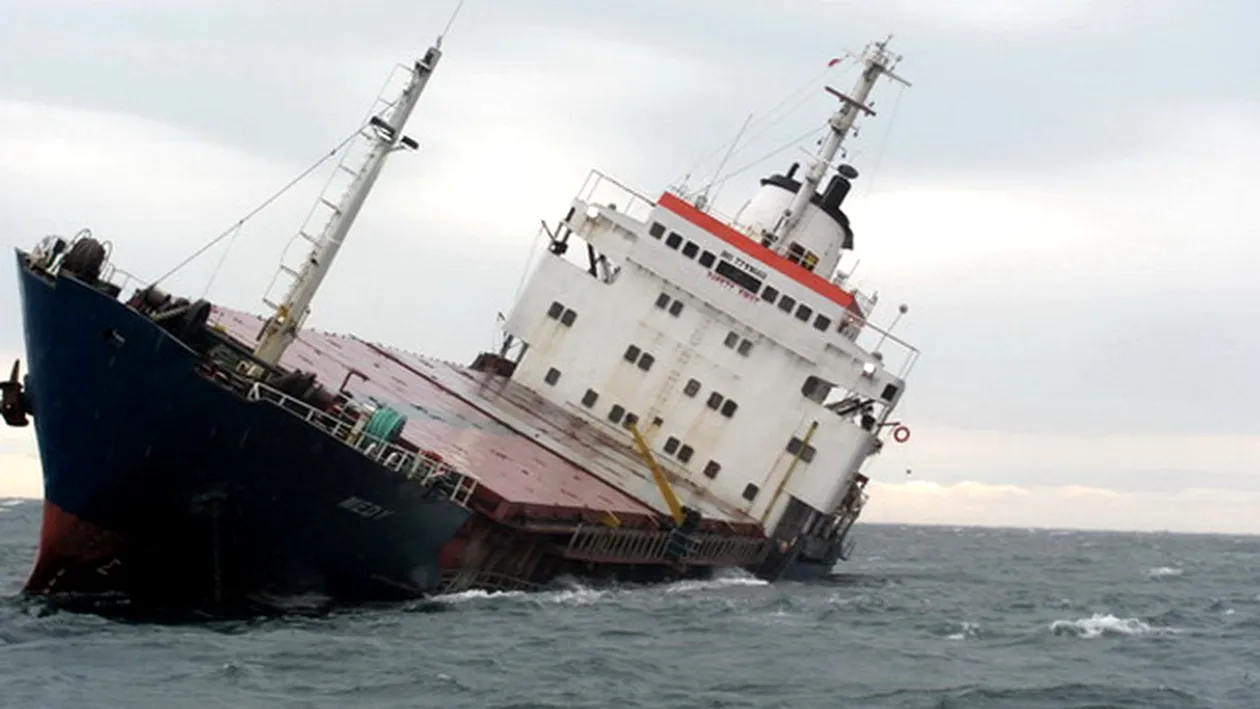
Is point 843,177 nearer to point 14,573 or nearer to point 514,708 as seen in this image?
point 14,573

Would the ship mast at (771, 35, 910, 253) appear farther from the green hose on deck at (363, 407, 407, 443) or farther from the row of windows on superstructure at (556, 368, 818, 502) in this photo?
the green hose on deck at (363, 407, 407, 443)

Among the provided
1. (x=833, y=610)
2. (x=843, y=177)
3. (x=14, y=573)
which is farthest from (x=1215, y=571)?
(x=14, y=573)

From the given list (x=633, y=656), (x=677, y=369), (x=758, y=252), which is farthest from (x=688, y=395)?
(x=633, y=656)

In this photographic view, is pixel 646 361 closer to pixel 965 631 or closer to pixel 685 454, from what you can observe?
pixel 685 454

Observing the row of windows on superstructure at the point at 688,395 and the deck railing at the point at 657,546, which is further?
the row of windows on superstructure at the point at 688,395

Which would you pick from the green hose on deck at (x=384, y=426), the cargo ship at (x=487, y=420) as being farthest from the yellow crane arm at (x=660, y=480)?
the green hose on deck at (x=384, y=426)

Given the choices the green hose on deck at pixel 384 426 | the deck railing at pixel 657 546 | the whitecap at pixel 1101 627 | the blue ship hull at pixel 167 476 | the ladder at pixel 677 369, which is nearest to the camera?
the blue ship hull at pixel 167 476

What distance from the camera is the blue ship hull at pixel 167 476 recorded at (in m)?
22.6

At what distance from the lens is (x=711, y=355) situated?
1677 inches

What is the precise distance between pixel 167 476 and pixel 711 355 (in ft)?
71.2

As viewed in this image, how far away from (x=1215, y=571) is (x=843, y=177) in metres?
30.2

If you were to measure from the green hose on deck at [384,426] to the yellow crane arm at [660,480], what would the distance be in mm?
10035

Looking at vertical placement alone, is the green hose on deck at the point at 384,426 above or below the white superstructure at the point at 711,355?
below

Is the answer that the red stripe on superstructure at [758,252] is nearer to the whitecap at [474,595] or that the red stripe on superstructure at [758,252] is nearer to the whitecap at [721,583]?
the whitecap at [721,583]
